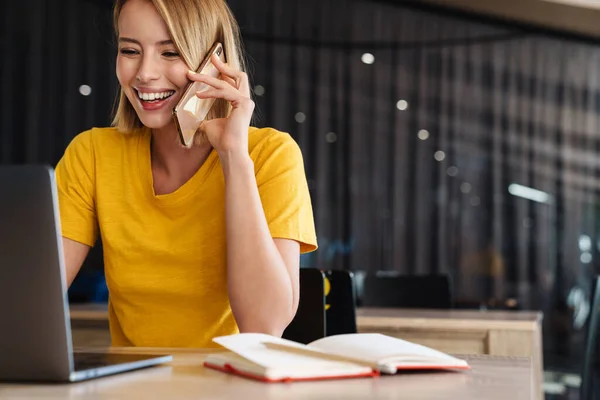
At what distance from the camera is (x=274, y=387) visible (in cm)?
94

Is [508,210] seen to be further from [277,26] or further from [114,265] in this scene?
[114,265]

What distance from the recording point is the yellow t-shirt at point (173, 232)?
1.62 m

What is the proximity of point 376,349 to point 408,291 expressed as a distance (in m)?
3.19

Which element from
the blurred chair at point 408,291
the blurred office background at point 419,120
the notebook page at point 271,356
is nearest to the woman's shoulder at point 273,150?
the notebook page at point 271,356

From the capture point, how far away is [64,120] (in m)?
6.86

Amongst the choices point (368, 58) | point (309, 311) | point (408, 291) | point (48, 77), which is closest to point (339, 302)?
point (309, 311)

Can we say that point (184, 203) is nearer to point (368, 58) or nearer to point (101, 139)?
point (101, 139)

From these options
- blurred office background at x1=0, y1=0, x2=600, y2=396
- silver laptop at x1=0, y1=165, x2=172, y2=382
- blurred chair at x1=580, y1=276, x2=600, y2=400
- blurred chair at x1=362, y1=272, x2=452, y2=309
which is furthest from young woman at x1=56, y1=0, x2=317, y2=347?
→ blurred office background at x1=0, y1=0, x2=600, y2=396

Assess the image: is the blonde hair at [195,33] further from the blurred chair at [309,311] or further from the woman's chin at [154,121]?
the blurred chair at [309,311]

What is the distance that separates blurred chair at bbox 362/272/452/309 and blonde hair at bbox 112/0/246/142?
2439 mm

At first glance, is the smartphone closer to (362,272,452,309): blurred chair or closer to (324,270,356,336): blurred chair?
(324,270,356,336): blurred chair

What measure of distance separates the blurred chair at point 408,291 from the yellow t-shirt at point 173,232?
250cm

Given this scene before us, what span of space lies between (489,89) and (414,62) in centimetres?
63

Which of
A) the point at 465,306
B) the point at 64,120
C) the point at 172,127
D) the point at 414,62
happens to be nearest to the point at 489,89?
the point at 414,62
